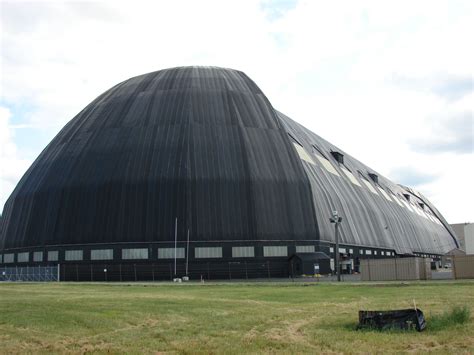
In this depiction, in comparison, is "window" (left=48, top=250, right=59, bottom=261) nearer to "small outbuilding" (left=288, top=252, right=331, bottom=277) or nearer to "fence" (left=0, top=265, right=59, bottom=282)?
"fence" (left=0, top=265, right=59, bottom=282)

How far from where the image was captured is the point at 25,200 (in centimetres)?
8106

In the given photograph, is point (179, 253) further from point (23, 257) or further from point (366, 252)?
point (366, 252)

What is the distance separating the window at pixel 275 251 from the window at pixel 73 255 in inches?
952

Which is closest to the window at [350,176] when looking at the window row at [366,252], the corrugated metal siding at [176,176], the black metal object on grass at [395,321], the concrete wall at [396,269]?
the window row at [366,252]

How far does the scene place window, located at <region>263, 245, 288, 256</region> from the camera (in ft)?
229

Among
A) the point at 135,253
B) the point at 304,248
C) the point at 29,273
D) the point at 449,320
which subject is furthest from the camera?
the point at 29,273

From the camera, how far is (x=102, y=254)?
70.4 metres

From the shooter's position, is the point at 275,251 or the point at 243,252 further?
the point at 275,251

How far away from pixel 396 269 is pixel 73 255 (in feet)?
134

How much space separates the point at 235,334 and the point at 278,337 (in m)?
1.57

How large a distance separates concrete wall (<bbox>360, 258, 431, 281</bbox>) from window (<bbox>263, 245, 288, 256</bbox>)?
45.8 ft

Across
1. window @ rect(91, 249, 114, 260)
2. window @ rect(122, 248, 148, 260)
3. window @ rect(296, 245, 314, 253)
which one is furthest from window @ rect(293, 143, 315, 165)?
window @ rect(91, 249, 114, 260)

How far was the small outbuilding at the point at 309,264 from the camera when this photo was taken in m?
68.1

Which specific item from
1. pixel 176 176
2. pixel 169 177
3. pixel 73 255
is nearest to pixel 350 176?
pixel 176 176
